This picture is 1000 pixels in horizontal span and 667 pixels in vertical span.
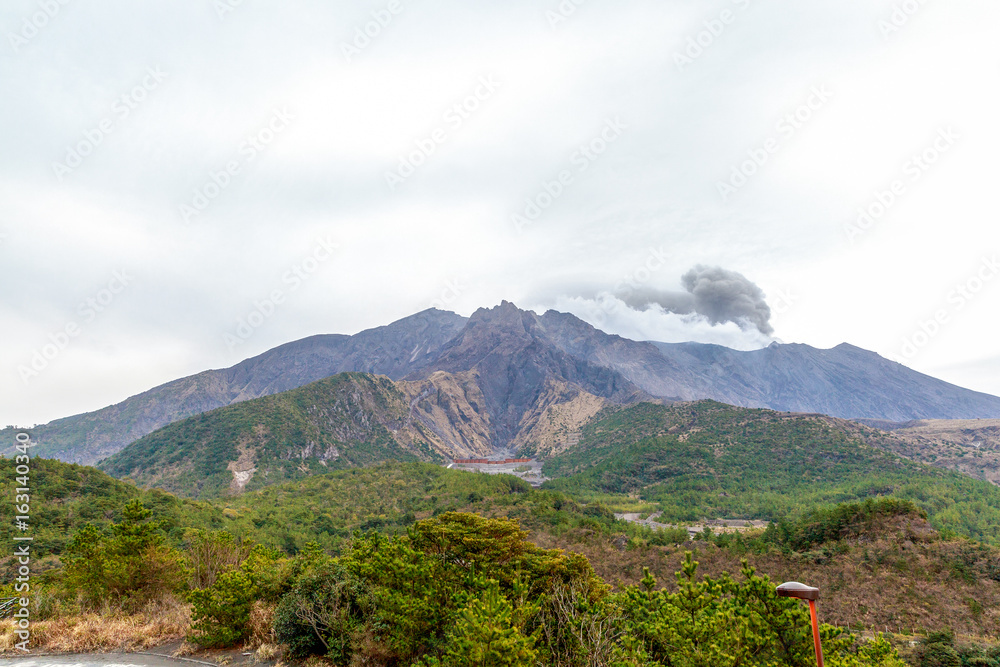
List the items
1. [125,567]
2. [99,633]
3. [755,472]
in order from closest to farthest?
[99,633]
[125,567]
[755,472]

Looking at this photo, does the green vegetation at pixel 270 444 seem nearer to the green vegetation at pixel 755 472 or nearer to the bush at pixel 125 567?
the green vegetation at pixel 755 472

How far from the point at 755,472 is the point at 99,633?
4019 inches

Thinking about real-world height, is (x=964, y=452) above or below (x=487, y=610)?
below

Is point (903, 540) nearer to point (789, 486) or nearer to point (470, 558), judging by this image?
point (470, 558)

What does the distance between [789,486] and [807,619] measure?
8975 centimetres

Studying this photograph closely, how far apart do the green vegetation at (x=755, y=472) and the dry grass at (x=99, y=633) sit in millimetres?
71510

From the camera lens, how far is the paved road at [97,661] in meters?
12.8

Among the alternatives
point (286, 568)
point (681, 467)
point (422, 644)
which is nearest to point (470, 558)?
point (422, 644)

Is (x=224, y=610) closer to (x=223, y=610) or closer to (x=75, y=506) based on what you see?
(x=223, y=610)

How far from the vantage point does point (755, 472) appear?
91062 mm

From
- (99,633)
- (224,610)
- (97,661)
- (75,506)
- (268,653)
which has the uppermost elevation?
(224,610)

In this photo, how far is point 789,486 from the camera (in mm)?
82688

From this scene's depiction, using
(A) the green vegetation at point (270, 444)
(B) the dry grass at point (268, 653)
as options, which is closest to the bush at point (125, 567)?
(B) the dry grass at point (268, 653)

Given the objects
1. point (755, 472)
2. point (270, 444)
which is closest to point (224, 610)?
point (755, 472)
